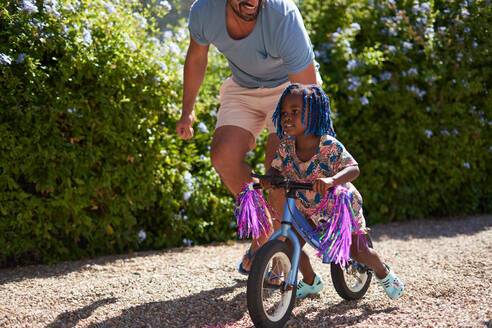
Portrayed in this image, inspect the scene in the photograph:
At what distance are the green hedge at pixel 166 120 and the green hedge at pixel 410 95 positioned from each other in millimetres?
16

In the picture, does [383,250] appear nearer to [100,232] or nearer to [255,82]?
[255,82]

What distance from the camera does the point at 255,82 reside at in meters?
3.36

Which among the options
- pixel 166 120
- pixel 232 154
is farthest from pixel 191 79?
pixel 166 120

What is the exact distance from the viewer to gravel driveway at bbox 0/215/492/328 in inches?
110

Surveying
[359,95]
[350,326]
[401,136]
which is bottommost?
[350,326]

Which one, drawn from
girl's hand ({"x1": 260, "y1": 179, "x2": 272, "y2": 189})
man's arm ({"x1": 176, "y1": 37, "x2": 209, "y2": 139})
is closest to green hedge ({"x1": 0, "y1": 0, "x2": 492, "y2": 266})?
man's arm ({"x1": 176, "y1": 37, "x2": 209, "y2": 139})

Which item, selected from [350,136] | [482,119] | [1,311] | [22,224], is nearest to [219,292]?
[1,311]

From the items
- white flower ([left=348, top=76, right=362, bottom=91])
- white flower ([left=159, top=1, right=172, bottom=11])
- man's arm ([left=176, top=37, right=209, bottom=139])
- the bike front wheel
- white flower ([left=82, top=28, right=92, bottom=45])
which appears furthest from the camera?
white flower ([left=348, top=76, right=362, bottom=91])

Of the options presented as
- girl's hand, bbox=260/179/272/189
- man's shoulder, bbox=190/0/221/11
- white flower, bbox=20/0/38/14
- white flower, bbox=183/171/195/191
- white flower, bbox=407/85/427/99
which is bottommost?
girl's hand, bbox=260/179/272/189

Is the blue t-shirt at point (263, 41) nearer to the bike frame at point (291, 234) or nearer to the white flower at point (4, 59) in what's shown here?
the bike frame at point (291, 234)

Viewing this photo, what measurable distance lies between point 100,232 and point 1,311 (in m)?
1.36

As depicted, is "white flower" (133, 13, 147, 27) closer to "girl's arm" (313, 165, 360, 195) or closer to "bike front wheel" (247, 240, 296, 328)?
"girl's arm" (313, 165, 360, 195)

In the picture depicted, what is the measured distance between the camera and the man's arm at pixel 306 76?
301 centimetres

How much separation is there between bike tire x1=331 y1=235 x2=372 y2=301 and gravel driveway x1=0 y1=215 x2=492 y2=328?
6cm
